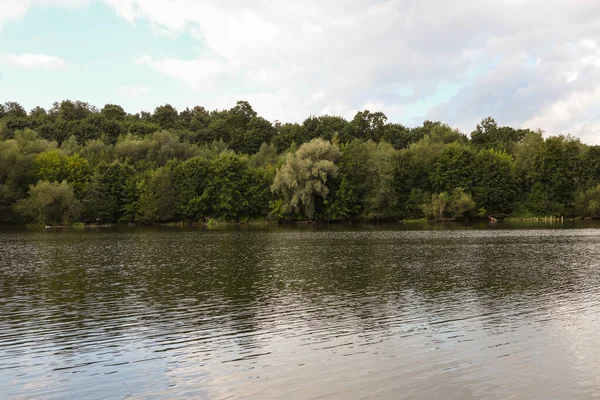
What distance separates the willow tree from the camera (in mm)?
96812

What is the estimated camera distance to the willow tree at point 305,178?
318 feet

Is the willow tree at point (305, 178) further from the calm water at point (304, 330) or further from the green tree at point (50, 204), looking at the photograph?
the calm water at point (304, 330)

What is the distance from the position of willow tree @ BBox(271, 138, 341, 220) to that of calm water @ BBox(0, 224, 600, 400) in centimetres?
5970

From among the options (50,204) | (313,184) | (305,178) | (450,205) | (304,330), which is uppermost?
(305,178)

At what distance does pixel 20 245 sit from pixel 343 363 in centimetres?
4998

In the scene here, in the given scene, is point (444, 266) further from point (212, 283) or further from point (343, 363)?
point (343, 363)

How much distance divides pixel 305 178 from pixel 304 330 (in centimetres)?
7985

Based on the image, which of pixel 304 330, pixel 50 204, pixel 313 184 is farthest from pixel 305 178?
pixel 304 330

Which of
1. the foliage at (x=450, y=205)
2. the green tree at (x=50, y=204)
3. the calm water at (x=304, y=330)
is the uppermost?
the green tree at (x=50, y=204)

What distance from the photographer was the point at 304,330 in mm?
18094

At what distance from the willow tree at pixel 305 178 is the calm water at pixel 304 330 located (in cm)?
5970

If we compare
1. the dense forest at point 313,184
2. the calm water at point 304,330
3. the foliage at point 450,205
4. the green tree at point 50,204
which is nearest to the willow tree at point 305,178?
the dense forest at point 313,184

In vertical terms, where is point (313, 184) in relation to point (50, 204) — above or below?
above

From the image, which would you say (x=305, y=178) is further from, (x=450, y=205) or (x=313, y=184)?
(x=450, y=205)
